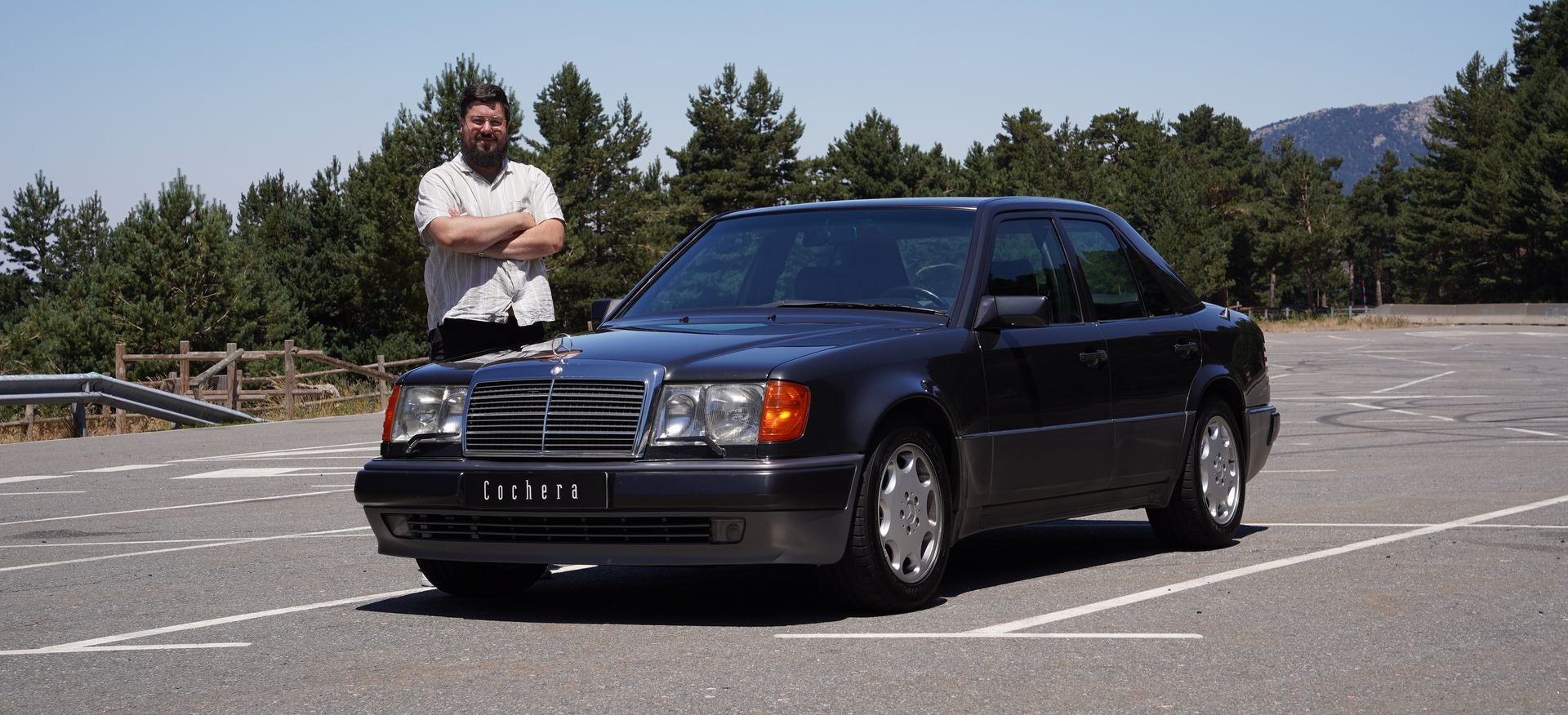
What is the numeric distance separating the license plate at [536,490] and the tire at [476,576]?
2.31 ft

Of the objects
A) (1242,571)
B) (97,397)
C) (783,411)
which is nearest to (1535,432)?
(1242,571)

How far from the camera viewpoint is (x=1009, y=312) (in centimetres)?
691

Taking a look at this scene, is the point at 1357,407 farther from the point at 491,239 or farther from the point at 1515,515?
the point at 491,239

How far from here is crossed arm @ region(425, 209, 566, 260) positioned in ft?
25.7

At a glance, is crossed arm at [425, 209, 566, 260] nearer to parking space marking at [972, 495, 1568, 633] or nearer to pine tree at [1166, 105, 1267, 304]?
parking space marking at [972, 495, 1568, 633]

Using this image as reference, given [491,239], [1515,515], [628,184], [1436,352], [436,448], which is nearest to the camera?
[436,448]

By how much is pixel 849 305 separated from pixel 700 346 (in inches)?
39.3

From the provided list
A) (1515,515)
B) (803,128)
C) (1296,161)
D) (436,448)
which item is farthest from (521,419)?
(1296,161)

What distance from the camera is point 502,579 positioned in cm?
697

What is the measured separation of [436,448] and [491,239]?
1701 millimetres

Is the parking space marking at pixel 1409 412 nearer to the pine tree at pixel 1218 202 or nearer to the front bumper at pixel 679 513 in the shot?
the front bumper at pixel 679 513

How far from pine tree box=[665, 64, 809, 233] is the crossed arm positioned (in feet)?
255

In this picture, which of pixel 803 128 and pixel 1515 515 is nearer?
pixel 1515 515

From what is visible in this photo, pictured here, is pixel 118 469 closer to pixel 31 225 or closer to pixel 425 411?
pixel 425 411
